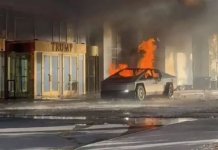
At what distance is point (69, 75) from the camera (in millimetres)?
29594

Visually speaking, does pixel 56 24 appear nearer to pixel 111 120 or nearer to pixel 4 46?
pixel 4 46

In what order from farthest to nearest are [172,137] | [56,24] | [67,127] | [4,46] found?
[56,24], [4,46], [67,127], [172,137]

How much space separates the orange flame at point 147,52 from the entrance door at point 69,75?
4.72 m

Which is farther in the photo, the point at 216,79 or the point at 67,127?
the point at 216,79

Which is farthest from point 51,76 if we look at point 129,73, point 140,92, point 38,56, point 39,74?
point 140,92

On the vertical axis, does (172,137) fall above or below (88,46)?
below

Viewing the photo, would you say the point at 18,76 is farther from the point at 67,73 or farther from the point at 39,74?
the point at 67,73

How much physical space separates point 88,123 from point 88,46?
18.0 metres

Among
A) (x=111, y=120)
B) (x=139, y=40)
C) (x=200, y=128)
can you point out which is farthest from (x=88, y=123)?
(x=139, y=40)

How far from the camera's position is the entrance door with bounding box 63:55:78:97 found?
1149 inches

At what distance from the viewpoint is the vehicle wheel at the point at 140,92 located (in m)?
22.6

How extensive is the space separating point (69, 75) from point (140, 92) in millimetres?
7654

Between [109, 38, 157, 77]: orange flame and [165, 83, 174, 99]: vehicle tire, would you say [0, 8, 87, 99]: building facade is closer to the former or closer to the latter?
[109, 38, 157, 77]: orange flame

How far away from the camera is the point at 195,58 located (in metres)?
42.6
